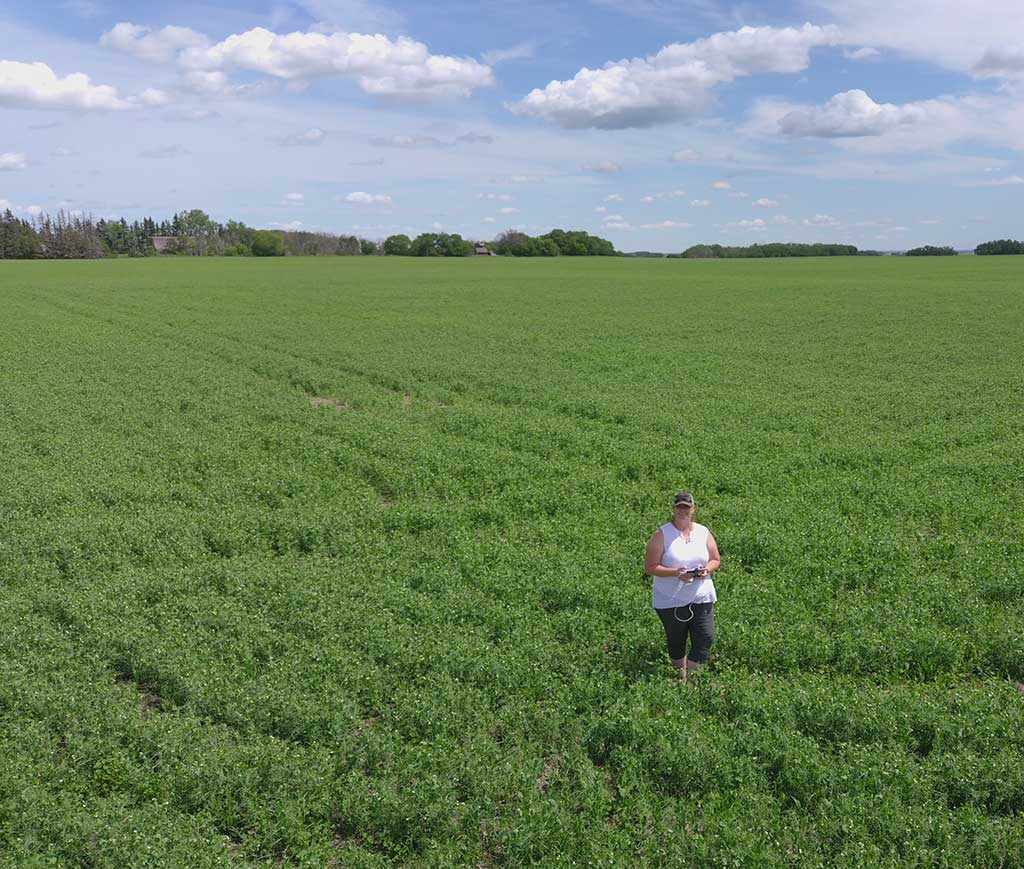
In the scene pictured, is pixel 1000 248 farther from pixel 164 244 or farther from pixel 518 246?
pixel 164 244

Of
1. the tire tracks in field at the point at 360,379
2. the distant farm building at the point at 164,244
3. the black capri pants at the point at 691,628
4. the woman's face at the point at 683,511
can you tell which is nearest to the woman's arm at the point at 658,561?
the woman's face at the point at 683,511

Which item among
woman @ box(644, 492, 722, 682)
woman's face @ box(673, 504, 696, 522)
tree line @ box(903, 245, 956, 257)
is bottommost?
woman @ box(644, 492, 722, 682)

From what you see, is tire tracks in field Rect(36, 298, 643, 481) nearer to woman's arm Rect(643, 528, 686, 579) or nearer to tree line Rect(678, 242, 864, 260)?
woman's arm Rect(643, 528, 686, 579)

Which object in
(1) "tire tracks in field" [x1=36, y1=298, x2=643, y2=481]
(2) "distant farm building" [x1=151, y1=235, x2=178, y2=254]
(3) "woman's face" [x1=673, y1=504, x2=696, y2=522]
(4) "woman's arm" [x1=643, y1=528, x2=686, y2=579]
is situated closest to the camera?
(3) "woman's face" [x1=673, y1=504, x2=696, y2=522]

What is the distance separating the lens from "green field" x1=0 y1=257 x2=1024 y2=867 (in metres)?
6.99

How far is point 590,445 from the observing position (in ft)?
61.5

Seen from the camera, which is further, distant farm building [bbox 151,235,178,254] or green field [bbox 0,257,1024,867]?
distant farm building [bbox 151,235,178,254]

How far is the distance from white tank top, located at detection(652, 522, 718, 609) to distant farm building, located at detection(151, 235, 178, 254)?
197 m

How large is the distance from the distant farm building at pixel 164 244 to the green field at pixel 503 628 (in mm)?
177275

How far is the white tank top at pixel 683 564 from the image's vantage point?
338 inches

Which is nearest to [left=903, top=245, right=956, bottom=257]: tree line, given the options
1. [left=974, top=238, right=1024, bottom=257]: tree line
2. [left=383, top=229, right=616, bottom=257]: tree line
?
[left=974, top=238, right=1024, bottom=257]: tree line

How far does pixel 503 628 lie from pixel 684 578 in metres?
2.88

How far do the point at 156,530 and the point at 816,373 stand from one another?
2374 centimetres

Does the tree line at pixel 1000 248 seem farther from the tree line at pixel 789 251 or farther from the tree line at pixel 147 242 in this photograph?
the tree line at pixel 147 242
